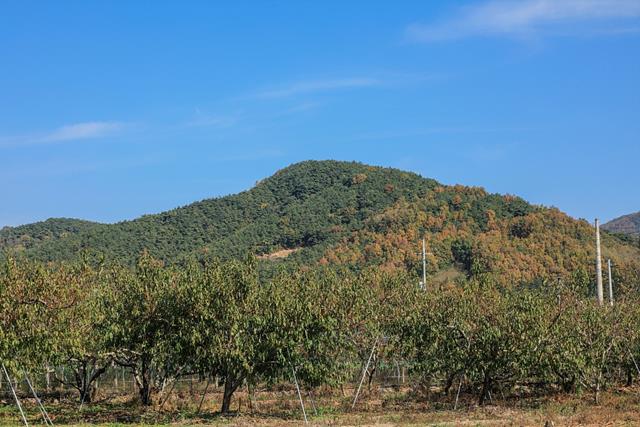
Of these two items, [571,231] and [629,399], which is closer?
[629,399]

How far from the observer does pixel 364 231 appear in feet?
401

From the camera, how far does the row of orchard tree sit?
27.0m

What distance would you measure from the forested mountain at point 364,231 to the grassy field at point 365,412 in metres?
50.2

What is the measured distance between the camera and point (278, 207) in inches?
6314

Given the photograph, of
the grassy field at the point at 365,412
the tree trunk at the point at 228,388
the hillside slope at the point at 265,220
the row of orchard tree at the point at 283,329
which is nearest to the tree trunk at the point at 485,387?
the row of orchard tree at the point at 283,329

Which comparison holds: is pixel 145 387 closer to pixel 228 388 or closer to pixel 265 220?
pixel 228 388

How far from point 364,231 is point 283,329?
304 ft

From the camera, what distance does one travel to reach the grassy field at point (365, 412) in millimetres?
27984

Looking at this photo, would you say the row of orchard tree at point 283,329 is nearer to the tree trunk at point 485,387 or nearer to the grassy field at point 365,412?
the tree trunk at point 485,387

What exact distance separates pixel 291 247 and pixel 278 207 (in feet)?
94.2

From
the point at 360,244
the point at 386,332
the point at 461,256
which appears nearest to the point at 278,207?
the point at 360,244

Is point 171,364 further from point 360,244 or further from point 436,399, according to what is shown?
point 360,244

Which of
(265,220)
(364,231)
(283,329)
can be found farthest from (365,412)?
(265,220)

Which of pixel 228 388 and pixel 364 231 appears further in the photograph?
pixel 364 231
